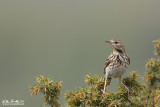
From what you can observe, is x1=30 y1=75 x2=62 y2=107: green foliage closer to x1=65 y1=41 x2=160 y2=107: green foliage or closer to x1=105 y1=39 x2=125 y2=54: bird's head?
x1=65 y1=41 x2=160 y2=107: green foliage

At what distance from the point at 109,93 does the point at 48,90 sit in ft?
3.12

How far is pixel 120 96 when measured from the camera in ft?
20.5

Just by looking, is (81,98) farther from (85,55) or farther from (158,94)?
(85,55)

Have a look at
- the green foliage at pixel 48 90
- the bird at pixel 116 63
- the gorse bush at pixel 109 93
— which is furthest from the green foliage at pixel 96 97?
the bird at pixel 116 63

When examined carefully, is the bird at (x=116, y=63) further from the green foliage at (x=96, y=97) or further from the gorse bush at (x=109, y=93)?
the green foliage at (x=96, y=97)

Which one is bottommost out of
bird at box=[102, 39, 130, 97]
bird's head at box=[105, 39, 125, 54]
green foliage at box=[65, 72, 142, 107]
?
green foliage at box=[65, 72, 142, 107]

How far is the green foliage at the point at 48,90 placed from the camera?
591 centimetres

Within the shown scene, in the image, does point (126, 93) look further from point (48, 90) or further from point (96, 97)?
point (48, 90)

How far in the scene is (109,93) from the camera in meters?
6.04

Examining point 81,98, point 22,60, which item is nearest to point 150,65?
point 81,98

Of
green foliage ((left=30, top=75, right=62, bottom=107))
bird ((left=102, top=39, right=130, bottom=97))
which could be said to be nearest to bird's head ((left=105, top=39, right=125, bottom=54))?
bird ((left=102, top=39, right=130, bottom=97))

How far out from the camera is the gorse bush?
591 cm

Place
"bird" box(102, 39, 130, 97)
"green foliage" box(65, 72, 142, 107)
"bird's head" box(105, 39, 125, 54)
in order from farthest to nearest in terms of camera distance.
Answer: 1. "bird's head" box(105, 39, 125, 54)
2. "bird" box(102, 39, 130, 97)
3. "green foliage" box(65, 72, 142, 107)

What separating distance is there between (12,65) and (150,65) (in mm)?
65889
